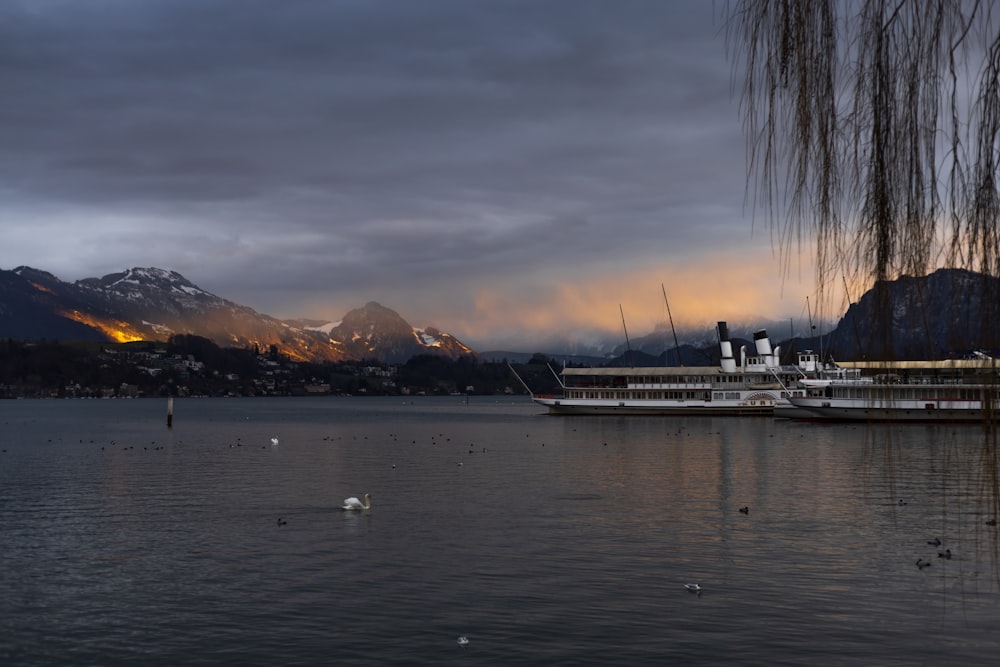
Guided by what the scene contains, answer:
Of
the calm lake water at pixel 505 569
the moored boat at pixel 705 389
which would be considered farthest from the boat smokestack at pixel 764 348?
the calm lake water at pixel 505 569

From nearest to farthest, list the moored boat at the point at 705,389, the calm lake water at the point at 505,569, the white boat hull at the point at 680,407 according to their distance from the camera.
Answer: the calm lake water at the point at 505,569, the white boat hull at the point at 680,407, the moored boat at the point at 705,389

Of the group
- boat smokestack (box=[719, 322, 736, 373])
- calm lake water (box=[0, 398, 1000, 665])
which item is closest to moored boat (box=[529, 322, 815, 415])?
boat smokestack (box=[719, 322, 736, 373])

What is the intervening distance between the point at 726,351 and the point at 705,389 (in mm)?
9087

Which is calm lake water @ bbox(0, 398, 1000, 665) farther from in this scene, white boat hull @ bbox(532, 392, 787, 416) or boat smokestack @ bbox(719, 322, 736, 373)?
boat smokestack @ bbox(719, 322, 736, 373)

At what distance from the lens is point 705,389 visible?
164m

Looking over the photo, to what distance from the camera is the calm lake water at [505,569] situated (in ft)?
77.1

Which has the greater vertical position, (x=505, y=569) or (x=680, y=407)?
(x=680, y=407)

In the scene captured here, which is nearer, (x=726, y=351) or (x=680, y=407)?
(x=680, y=407)

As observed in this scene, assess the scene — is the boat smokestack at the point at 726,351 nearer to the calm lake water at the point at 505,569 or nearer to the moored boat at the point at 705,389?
the moored boat at the point at 705,389

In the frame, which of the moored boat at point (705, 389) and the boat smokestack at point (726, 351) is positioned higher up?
the boat smokestack at point (726, 351)

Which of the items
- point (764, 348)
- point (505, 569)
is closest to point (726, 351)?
point (764, 348)

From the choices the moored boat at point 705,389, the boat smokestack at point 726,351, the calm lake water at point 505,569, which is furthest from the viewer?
the boat smokestack at point 726,351

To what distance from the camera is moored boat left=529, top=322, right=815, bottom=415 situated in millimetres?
160000

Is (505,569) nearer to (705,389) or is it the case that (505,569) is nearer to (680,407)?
(680,407)
